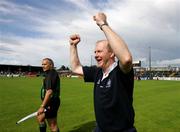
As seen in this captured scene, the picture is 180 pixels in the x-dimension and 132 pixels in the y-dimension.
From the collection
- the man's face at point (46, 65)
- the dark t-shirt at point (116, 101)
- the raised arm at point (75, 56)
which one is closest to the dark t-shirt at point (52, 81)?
the man's face at point (46, 65)

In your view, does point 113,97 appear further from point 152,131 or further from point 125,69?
point 152,131

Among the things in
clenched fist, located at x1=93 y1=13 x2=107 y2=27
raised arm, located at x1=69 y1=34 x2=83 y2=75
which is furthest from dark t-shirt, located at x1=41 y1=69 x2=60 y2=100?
clenched fist, located at x1=93 y1=13 x2=107 y2=27

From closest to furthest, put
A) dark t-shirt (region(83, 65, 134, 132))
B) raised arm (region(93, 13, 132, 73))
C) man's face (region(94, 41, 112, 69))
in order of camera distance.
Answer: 1. raised arm (region(93, 13, 132, 73))
2. dark t-shirt (region(83, 65, 134, 132))
3. man's face (region(94, 41, 112, 69))

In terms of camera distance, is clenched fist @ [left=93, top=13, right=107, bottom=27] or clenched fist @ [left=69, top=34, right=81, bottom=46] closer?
clenched fist @ [left=93, top=13, right=107, bottom=27]

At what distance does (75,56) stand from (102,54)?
1165 millimetres

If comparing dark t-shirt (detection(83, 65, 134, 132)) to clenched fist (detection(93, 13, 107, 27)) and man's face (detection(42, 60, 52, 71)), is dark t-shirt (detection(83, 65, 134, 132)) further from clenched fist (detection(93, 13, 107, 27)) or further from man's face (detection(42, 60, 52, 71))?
man's face (detection(42, 60, 52, 71))

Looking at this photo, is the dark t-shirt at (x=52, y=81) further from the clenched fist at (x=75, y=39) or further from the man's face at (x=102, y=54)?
the man's face at (x=102, y=54)

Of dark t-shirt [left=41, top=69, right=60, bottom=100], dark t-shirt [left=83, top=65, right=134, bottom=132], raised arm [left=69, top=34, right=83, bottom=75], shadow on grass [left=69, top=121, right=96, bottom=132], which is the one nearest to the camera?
dark t-shirt [left=83, top=65, right=134, bottom=132]

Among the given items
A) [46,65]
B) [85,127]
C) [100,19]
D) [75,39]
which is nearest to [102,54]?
[100,19]

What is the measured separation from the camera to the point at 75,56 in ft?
19.6

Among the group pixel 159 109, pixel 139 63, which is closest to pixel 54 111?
pixel 159 109

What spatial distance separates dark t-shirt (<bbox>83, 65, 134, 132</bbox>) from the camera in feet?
15.7

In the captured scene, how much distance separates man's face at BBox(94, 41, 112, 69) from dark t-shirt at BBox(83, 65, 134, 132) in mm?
177

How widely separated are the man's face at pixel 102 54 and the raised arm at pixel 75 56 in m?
0.88
